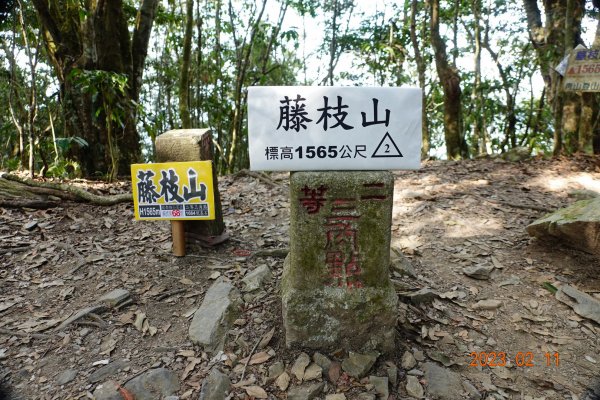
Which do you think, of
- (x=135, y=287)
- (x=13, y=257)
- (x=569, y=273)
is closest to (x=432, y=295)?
(x=569, y=273)

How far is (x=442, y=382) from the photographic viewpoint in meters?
2.53

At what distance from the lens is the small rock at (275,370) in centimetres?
254

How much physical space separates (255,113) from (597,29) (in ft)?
19.3

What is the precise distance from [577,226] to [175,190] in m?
3.75

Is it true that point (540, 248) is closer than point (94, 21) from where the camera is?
Yes

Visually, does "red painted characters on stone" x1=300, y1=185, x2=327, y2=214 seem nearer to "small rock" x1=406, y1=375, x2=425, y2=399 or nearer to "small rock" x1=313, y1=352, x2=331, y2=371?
"small rock" x1=313, y1=352, x2=331, y2=371

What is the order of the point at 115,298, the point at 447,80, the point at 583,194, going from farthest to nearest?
the point at 447,80, the point at 583,194, the point at 115,298

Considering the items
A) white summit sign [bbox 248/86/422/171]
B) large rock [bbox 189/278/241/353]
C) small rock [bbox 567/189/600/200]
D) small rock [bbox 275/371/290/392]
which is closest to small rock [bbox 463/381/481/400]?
small rock [bbox 275/371/290/392]

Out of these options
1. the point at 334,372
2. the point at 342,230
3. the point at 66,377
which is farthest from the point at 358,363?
the point at 66,377

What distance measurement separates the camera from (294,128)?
2.46 metres

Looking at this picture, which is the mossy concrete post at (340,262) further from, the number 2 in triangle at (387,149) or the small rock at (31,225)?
the small rock at (31,225)

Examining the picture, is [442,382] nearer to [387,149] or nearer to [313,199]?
[313,199]

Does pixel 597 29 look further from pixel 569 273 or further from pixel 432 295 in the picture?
pixel 432 295
